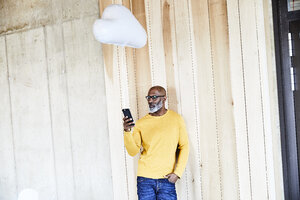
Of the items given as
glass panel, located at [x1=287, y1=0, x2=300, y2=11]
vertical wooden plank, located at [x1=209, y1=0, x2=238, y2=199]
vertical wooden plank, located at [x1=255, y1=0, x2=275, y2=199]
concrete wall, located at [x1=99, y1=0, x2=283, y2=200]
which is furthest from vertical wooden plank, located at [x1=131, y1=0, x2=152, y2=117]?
glass panel, located at [x1=287, y1=0, x2=300, y2=11]

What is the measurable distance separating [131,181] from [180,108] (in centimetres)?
88

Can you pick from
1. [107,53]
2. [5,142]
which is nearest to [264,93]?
[107,53]

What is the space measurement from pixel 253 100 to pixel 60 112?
2098 mm

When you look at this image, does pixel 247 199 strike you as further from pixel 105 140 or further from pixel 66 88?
pixel 66 88

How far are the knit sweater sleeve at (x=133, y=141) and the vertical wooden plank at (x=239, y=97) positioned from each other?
0.83 metres

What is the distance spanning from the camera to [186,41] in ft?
9.34

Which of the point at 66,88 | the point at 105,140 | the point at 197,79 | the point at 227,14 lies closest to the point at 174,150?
the point at 197,79

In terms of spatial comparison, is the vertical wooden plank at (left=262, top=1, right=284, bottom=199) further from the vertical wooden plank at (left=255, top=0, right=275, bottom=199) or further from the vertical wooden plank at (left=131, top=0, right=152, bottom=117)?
the vertical wooden plank at (left=131, top=0, right=152, bottom=117)

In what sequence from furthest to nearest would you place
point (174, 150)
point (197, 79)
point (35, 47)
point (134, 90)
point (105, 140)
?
point (35, 47) → point (105, 140) → point (134, 90) → point (197, 79) → point (174, 150)

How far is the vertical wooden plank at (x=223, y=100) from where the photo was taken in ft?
8.84

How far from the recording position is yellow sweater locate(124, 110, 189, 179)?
8.34 ft

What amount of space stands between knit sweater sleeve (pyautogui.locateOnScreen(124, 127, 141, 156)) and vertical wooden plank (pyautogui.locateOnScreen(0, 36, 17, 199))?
6.60ft

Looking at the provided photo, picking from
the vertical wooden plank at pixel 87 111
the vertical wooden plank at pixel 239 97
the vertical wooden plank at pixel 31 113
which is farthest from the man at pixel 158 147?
the vertical wooden plank at pixel 31 113

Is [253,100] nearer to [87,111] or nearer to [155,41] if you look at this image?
[155,41]
